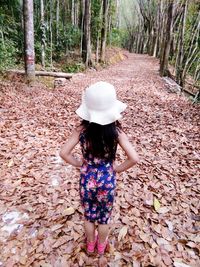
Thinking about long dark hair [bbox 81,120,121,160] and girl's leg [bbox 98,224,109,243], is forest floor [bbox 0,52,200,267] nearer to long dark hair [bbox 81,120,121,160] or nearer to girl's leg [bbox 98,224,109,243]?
girl's leg [bbox 98,224,109,243]

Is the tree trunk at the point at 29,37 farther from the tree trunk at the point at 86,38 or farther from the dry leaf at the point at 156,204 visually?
the tree trunk at the point at 86,38

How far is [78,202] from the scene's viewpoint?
11.2ft

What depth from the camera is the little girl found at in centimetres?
195

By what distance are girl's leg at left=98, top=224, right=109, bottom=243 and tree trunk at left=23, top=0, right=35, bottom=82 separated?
745cm

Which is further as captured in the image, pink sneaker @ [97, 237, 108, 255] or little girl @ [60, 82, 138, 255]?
pink sneaker @ [97, 237, 108, 255]

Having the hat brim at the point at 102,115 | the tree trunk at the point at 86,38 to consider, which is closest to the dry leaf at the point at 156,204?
the hat brim at the point at 102,115

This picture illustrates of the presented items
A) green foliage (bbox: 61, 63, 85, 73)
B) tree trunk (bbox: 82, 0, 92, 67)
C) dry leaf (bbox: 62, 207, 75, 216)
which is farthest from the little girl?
tree trunk (bbox: 82, 0, 92, 67)

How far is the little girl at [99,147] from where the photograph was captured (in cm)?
195

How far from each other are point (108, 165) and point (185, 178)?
2254mm

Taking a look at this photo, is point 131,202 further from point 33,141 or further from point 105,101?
point 33,141

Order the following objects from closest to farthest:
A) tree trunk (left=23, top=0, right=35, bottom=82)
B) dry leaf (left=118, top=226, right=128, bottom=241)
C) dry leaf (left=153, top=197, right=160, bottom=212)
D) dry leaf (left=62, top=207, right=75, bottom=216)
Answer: dry leaf (left=118, top=226, right=128, bottom=241), dry leaf (left=62, top=207, right=75, bottom=216), dry leaf (left=153, top=197, right=160, bottom=212), tree trunk (left=23, top=0, right=35, bottom=82)

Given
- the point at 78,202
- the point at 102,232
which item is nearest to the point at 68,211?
the point at 78,202

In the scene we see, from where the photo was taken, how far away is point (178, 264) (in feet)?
8.40

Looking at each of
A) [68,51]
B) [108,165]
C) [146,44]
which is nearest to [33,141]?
[108,165]
